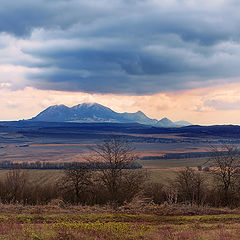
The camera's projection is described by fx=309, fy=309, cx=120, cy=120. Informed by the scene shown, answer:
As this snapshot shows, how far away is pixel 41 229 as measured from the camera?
1683 cm

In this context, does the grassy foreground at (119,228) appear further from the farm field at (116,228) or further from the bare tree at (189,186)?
the bare tree at (189,186)

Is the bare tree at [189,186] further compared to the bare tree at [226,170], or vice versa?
the bare tree at [189,186]

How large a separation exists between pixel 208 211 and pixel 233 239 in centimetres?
1060

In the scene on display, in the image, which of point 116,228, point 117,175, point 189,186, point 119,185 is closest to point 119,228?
point 116,228

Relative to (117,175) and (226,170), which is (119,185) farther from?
(226,170)

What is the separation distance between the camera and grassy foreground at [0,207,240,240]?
15.7 meters

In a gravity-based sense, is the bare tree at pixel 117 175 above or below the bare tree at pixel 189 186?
above

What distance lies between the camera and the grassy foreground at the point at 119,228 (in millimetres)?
15688

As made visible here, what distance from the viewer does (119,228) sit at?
16.7 meters

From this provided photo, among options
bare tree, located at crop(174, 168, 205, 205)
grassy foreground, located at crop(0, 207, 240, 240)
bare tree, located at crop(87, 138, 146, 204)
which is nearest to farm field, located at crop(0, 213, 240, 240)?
grassy foreground, located at crop(0, 207, 240, 240)

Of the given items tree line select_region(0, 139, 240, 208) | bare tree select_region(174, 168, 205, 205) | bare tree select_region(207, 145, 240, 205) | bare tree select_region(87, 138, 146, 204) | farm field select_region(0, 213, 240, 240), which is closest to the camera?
farm field select_region(0, 213, 240, 240)

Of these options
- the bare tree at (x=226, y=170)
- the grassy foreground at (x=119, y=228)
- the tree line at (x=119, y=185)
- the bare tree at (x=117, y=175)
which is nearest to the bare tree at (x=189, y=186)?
the tree line at (x=119, y=185)

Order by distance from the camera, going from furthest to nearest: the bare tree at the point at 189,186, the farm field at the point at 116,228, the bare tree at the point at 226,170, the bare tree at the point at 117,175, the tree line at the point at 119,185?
the bare tree at the point at 189,186, the bare tree at the point at 226,170, the tree line at the point at 119,185, the bare tree at the point at 117,175, the farm field at the point at 116,228

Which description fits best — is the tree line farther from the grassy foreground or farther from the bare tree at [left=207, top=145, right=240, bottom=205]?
the grassy foreground
